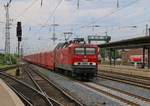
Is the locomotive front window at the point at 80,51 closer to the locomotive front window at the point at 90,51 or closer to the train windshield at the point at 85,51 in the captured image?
the train windshield at the point at 85,51

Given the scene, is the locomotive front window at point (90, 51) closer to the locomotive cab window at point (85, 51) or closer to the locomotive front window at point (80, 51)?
the locomotive cab window at point (85, 51)

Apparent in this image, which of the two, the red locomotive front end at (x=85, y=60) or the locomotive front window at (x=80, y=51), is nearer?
the red locomotive front end at (x=85, y=60)

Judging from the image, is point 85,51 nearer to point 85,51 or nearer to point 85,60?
point 85,51

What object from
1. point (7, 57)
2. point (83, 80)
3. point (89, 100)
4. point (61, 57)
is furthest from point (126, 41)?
point (7, 57)

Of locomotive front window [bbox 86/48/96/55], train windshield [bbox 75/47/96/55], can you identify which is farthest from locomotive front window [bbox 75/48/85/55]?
locomotive front window [bbox 86/48/96/55]

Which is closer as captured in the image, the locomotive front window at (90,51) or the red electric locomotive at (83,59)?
the red electric locomotive at (83,59)

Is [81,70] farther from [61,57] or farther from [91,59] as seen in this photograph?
[61,57]

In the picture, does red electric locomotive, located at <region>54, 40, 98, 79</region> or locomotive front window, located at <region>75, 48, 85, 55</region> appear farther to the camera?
locomotive front window, located at <region>75, 48, 85, 55</region>

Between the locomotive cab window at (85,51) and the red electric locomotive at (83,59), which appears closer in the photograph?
the red electric locomotive at (83,59)

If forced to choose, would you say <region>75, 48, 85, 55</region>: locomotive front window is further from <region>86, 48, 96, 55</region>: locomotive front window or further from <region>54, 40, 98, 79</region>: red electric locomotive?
<region>86, 48, 96, 55</region>: locomotive front window

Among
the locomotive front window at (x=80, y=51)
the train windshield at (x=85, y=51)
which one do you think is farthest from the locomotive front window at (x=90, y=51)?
the locomotive front window at (x=80, y=51)

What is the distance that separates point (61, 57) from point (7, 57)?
54.8 meters

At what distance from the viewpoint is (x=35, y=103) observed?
17.8 metres

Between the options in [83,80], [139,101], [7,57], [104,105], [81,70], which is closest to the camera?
[104,105]
